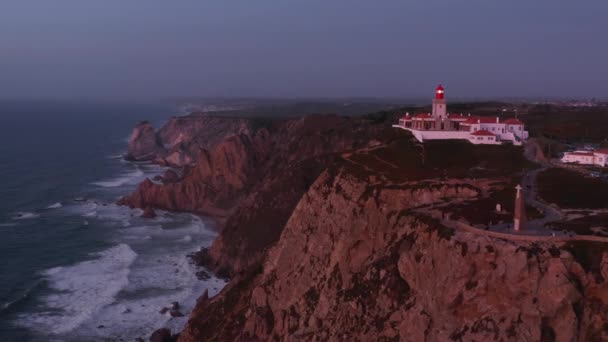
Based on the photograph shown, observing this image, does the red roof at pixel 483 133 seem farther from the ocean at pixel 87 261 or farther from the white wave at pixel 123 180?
the white wave at pixel 123 180

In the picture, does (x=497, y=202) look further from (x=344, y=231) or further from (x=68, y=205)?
(x=68, y=205)

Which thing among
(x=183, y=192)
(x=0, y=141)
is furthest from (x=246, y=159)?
(x=0, y=141)

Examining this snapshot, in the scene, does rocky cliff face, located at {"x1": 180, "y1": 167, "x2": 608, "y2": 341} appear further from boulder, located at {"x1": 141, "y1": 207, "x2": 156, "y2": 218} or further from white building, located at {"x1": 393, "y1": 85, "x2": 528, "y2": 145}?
boulder, located at {"x1": 141, "y1": 207, "x2": 156, "y2": 218}

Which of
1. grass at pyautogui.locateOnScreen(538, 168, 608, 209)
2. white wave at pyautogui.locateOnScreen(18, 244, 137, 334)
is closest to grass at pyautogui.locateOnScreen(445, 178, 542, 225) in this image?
grass at pyautogui.locateOnScreen(538, 168, 608, 209)

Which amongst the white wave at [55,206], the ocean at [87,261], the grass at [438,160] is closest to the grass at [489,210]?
the grass at [438,160]

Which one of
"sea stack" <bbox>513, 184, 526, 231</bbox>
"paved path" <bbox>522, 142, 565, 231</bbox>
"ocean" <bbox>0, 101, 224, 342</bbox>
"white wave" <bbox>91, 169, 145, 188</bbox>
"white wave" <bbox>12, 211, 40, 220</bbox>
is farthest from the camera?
"white wave" <bbox>91, 169, 145, 188</bbox>

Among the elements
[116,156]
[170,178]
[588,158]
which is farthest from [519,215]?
[116,156]

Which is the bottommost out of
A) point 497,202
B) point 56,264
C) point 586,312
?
point 56,264
